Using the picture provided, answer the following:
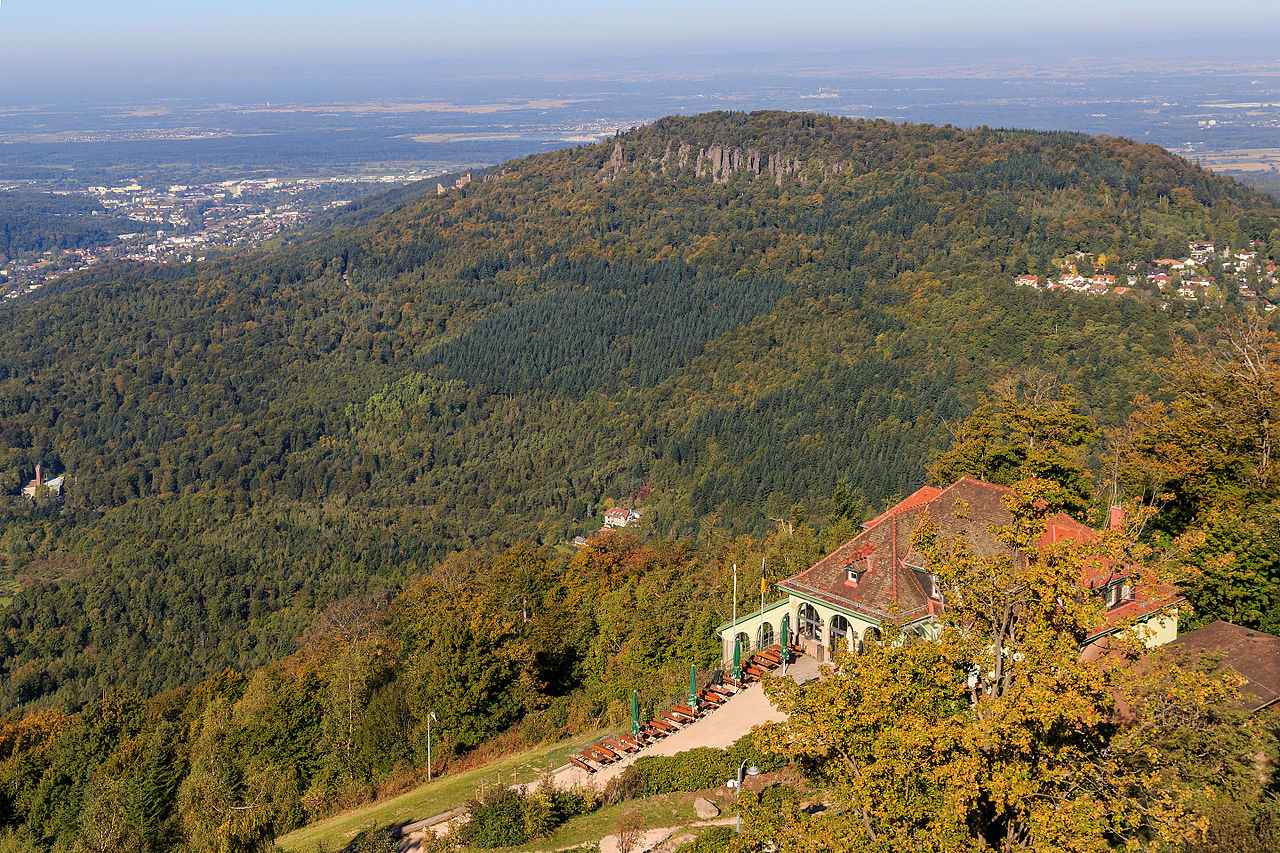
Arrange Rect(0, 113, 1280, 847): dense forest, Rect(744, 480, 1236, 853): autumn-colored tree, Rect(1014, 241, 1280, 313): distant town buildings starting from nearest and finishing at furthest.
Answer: Rect(744, 480, 1236, 853): autumn-colored tree < Rect(0, 113, 1280, 847): dense forest < Rect(1014, 241, 1280, 313): distant town buildings

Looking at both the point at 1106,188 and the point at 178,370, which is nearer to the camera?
the point at 1106,188

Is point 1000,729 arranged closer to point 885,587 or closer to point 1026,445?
point 885,587

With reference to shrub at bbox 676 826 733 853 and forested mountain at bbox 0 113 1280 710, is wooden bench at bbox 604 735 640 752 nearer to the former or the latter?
shrub at bbox 676 826 733 853

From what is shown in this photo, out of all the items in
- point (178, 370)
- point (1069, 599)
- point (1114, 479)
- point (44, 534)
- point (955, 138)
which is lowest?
point (44, 534)

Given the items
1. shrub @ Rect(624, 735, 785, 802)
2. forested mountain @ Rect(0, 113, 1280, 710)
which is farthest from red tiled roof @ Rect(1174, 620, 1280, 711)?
forested mountain @ Rect(0, 113, 1280, 710)

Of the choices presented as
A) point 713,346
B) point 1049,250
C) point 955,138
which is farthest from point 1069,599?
point 955,138

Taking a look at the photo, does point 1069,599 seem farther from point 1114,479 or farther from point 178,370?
point 178,370

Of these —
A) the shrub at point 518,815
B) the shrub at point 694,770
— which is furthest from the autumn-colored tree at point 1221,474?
the shrub at point 518,815
